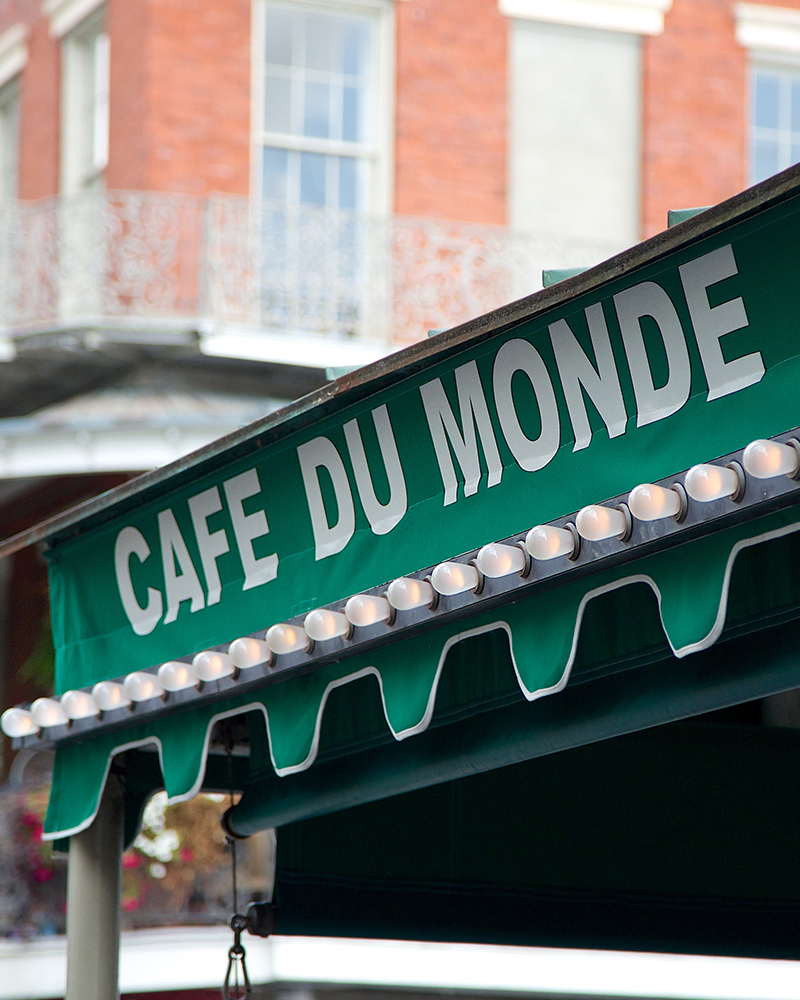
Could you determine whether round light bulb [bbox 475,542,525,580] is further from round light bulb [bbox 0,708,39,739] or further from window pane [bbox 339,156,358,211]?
window pane [bbox 339,156,358,211]

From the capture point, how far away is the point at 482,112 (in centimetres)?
1600

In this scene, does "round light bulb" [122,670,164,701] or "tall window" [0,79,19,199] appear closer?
"round light bulb" [122,670,164,701]

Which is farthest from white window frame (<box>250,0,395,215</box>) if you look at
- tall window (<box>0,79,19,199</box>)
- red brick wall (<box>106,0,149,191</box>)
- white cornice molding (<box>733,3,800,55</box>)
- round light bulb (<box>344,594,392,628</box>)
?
round light bulb (<box>344,594,392,628</box>)

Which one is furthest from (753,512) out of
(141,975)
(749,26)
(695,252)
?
(749,26)

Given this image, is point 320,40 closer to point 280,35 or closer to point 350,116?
point 280,35

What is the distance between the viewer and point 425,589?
3.41m

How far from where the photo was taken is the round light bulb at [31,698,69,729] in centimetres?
477

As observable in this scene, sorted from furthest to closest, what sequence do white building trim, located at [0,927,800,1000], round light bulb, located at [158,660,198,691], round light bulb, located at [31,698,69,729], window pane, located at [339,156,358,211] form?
window pane, located at [339,156,358,211] → white building trim, located at [0,927,800,1000] → round light bulb, located at [31,698,69,729] → round light bulb, located at [158,660,198,691]

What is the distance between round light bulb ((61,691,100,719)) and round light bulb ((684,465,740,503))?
2.39 meters

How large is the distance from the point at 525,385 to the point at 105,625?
1965mm

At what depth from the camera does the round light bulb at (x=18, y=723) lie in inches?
193

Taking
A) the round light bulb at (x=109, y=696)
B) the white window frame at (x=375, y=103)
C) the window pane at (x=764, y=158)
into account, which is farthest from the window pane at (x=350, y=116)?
the round light bulb at (x=109, y=696)

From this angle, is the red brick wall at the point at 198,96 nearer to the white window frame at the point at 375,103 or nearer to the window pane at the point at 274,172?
the white window frame at the point at 375,103

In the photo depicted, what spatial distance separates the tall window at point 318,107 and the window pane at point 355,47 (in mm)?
10
